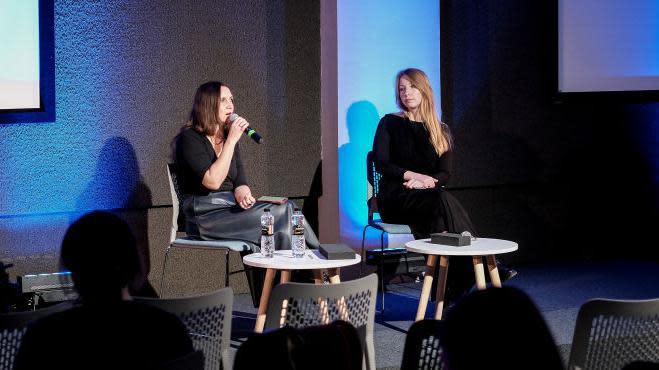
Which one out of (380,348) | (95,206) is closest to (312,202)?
(95,206)

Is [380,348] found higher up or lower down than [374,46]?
lower down

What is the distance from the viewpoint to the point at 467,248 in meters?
3.52

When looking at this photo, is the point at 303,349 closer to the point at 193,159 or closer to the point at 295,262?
the point at 295,262

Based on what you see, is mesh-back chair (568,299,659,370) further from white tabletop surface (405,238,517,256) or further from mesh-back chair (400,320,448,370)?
white tabletop surface (405,238,517,256)

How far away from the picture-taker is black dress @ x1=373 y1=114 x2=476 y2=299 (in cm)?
412

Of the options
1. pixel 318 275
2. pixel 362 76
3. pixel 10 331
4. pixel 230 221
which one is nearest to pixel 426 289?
pixel 318 275

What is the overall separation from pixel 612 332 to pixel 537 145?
12.7 ft

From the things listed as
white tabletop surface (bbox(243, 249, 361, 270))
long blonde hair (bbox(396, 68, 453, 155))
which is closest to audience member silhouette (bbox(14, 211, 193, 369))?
white tabletop surface (bbox(243, 249, 361, 270))

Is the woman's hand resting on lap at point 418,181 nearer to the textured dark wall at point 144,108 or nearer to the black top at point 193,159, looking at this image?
the textured dark wall at point 144,108

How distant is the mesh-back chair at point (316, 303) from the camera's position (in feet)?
7.15

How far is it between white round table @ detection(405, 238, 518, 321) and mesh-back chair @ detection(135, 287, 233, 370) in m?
1.57

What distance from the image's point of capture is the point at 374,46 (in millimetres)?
5125

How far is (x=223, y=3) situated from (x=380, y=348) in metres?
2.30

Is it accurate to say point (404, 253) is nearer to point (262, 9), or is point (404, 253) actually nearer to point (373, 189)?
point (373, 189)
